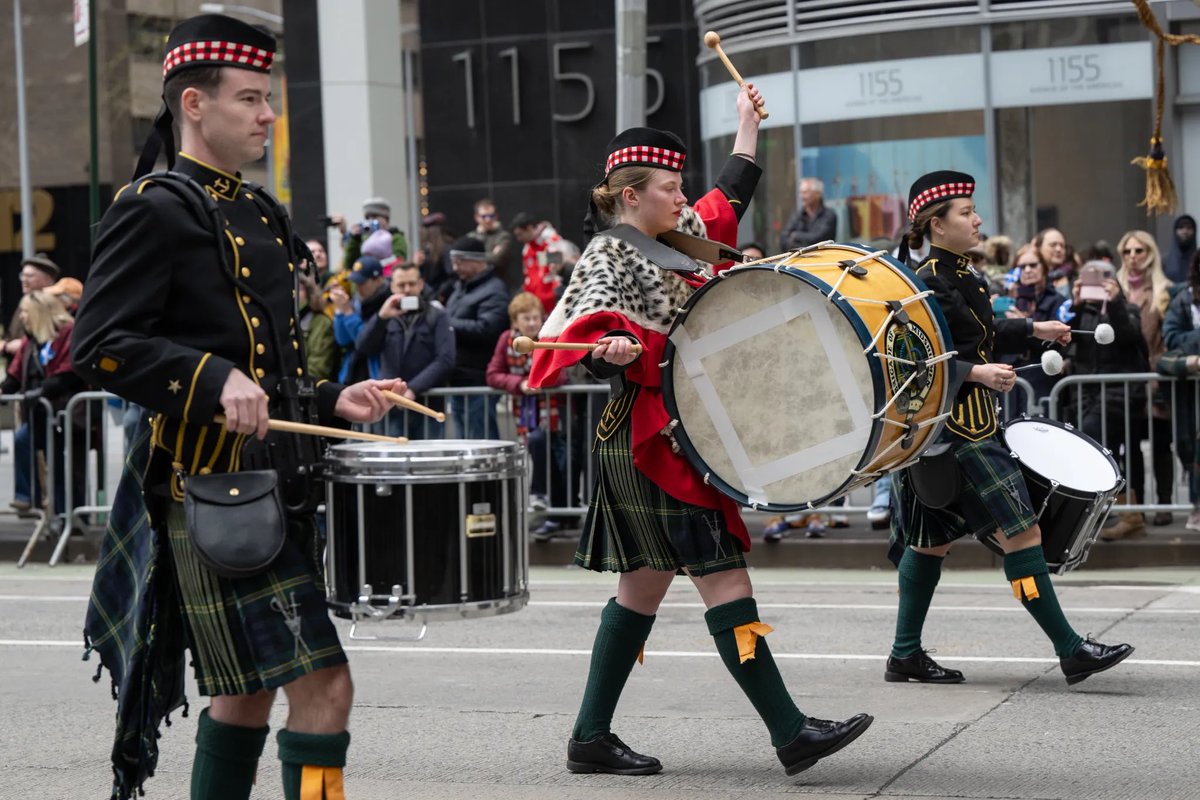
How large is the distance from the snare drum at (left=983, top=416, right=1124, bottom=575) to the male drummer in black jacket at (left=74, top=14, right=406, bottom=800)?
3.64 meters

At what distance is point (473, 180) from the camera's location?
2355 centimetres

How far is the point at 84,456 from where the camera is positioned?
12.8m

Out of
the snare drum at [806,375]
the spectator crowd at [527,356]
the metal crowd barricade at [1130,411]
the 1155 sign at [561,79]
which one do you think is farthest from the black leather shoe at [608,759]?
the 1155 sign at [561,79]

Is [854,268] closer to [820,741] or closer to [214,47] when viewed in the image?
[820,741]

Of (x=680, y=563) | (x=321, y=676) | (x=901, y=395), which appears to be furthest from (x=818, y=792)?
(x=321, y=676)

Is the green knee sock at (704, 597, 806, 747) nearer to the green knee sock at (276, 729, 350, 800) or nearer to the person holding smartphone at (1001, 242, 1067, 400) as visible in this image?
the green knee sock at (276, 729, 350, 800)

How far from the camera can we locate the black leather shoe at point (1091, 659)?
6.86 meters

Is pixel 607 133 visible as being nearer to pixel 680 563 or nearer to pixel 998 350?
pixel 998 350

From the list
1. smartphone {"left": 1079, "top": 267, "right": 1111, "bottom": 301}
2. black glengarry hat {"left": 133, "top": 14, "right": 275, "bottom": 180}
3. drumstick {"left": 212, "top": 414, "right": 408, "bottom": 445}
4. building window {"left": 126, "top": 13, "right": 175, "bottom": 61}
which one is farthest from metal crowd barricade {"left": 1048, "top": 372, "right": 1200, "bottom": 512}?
building window {"left": 126, "top": 13, "right": 175, "bottom": 61}

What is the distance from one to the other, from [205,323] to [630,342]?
5.07ft

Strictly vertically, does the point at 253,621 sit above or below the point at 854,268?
below

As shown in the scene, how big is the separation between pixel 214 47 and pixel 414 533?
1346 millimetres

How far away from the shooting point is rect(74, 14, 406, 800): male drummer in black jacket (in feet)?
12.9

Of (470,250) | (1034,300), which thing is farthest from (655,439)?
(470,250)
